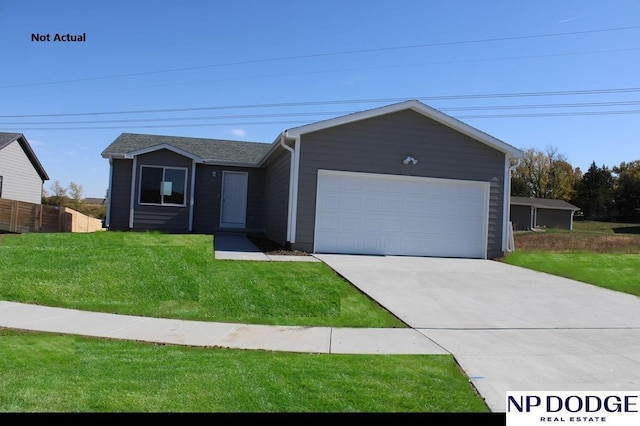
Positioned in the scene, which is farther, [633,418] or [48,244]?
[48,244]

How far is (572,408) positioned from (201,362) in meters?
3.49

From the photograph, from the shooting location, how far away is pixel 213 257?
1116 centimetres

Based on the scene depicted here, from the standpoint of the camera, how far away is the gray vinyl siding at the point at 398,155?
13586 millimetres

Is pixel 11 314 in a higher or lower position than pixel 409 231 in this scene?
lower

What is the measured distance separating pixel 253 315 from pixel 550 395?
14.3 feet

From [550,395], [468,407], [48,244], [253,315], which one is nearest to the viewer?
[468,407]

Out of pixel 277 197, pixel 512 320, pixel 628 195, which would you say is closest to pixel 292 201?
pixel 277 197

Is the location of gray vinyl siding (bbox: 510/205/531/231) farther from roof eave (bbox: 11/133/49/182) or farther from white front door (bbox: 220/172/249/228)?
roof eave (bbox: 11/133/49/182)

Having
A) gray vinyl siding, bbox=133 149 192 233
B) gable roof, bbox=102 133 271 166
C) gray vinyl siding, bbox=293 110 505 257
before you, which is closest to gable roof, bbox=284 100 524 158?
gray vinyl siding, bbox=293 110 505 257

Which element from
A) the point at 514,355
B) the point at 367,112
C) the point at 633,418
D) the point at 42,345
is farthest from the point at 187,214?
the point at 633,418

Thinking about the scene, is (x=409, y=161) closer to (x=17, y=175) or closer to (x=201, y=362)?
(x=201, y=362)

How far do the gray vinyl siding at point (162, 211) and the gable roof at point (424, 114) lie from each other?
613cm

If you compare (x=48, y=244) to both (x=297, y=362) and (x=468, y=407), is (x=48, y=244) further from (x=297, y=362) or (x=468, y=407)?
(x=468, y=407)

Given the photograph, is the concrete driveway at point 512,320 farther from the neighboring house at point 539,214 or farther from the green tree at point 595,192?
the green tree at point 595,192
